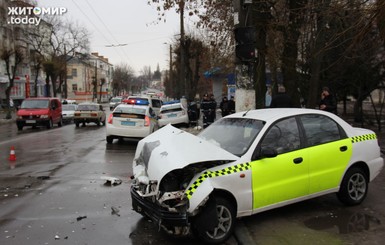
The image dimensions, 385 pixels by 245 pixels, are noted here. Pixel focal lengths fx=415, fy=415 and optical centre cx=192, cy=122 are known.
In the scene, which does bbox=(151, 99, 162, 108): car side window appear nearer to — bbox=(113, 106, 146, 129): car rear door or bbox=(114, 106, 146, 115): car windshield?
bbox=(114, 106, 146, 115): car windshield

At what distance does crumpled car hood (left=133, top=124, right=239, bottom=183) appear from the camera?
16.1 ft

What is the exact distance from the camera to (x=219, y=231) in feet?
16.9

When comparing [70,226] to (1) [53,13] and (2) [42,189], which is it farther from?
(1) [53,13]

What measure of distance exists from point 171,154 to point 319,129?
8.32 feet

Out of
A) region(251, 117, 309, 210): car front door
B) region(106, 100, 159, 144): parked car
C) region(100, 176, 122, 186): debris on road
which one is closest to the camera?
region(251, 117, 309, 210): car front door

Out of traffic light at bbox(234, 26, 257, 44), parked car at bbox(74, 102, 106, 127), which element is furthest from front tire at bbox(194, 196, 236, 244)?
parked car at bbox(74, 102, 106, 127)

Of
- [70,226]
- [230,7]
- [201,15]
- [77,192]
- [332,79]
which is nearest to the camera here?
[70,226]

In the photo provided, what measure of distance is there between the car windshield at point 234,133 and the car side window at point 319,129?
0.80 m

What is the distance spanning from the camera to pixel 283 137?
594cm

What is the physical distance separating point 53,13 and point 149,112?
45570mm

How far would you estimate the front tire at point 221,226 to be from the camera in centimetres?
498

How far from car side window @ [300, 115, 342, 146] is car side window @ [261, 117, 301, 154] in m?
0.21

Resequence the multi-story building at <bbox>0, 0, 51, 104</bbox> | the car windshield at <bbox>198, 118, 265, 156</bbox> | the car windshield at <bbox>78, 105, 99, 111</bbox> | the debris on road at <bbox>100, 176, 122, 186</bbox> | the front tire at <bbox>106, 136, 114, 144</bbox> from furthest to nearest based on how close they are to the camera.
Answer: the multi-story building at <bbox>0, 0, 51, 104</bbox>, the car windshield at <bbox>78, 105, 99, 111</bbox>, the front tire at <bbox>106, 136, 114, 144</bbox>, the debris on road at <bbox>100, 176, 122, 186</bbox>, the car windshield at <bbox>198, 118, 265, 156</bbox>

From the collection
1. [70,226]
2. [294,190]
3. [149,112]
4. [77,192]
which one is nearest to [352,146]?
[294,190]
